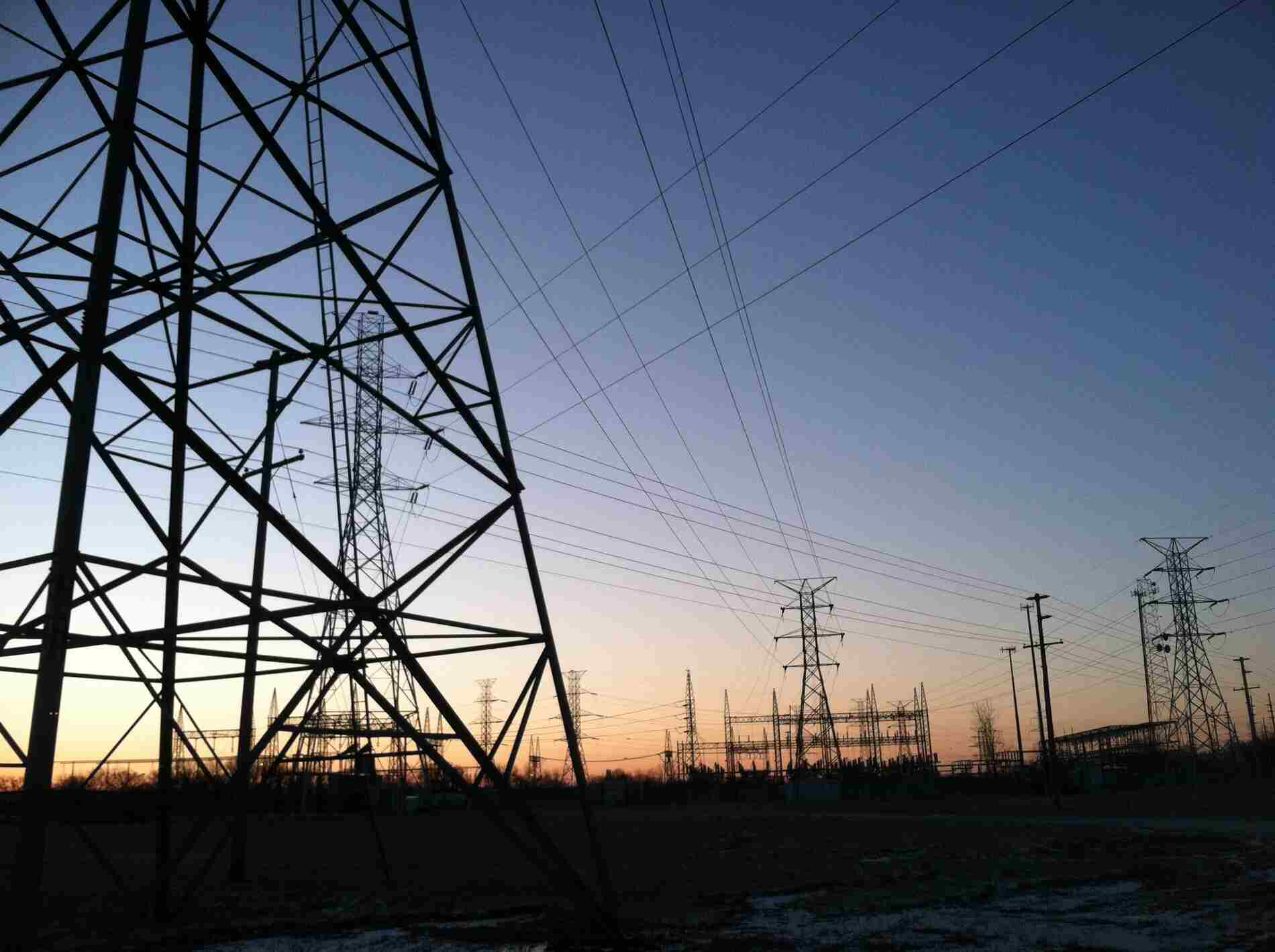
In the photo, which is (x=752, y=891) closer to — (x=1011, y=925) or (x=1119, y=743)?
(x=1011, y=925)

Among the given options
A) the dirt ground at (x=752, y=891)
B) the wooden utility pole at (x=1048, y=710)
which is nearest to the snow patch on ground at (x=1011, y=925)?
the dirt ground at (x=752, y=891)

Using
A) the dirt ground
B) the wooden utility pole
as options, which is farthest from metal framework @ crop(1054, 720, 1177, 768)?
the dirt ground

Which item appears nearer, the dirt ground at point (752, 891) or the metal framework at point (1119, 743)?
the dirt ground at point (752, 891)

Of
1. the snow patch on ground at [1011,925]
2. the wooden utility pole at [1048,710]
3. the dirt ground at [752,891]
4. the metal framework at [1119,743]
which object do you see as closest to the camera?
the snow patch on ground at [1011,925]

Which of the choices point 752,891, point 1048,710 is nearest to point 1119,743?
point 1048,710

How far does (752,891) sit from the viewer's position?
14531 millimetres

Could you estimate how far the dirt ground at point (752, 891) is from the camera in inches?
409

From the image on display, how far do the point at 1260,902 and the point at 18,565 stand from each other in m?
13.9

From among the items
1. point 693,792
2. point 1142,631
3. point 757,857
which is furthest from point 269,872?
point 1142,631

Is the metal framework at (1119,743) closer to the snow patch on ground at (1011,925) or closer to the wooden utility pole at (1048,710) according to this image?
the wooden utility pole at (1048,710)

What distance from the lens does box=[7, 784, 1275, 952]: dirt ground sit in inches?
409

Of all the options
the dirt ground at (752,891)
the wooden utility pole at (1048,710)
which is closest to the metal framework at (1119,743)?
the wooden utility pole at (1048,710)

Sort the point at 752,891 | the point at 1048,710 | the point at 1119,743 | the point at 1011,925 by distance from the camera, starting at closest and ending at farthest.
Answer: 1. the point at 1011,925
2. the point at 752,891
3. the point at 1048,710
4. the point at 1119,743

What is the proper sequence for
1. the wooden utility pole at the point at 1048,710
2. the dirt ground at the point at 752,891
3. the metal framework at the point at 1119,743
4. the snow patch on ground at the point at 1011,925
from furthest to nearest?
1. the metal framework at the point at 1119,743
2. the wooden utility pole at the point at 1048,710
3. the dirt ground at the point at 752,891
4. the snow patch on ground at the point at 1011,925
